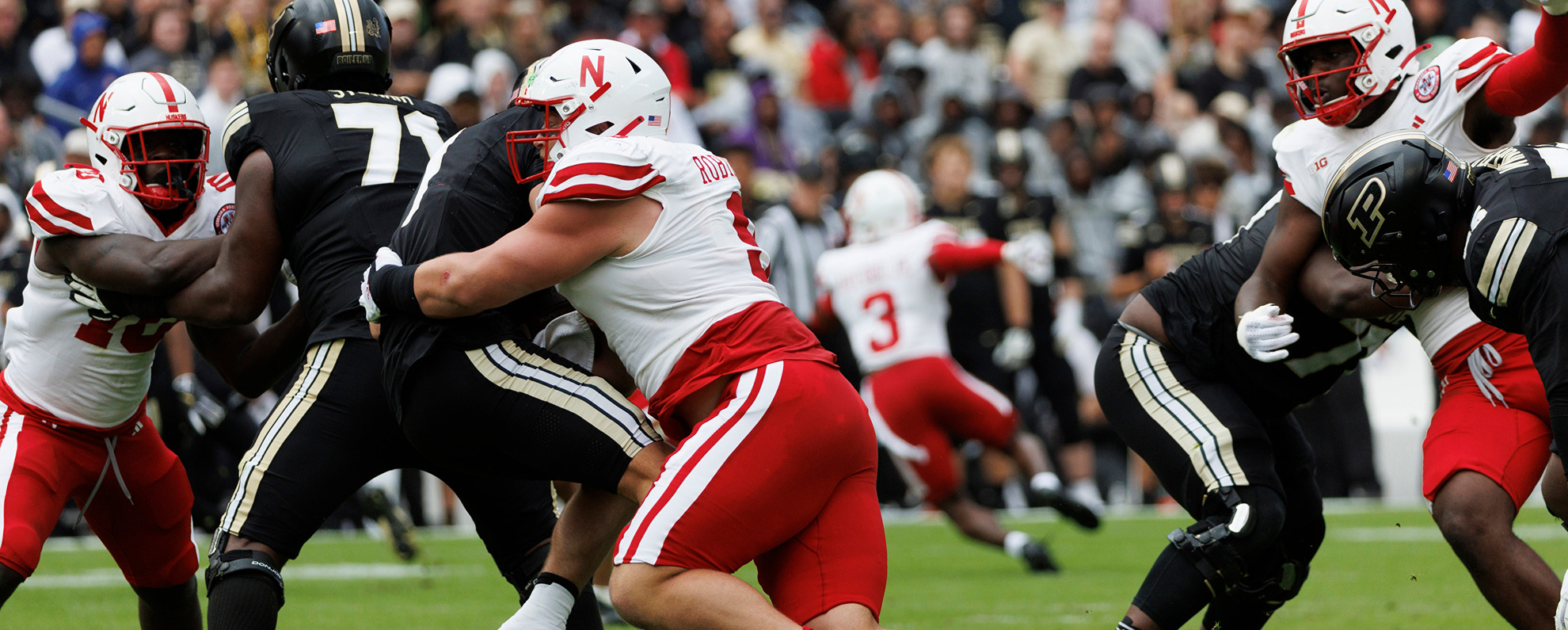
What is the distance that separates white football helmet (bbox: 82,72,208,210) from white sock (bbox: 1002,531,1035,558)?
464cm

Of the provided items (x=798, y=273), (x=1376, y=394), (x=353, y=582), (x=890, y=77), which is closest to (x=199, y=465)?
(x=353, y=582)

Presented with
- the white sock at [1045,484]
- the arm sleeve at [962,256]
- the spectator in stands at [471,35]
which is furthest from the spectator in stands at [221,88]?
the white sock at [1045,484]

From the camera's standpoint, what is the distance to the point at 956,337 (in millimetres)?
11125

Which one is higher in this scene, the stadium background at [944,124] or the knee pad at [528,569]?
the knee pad at [528,569]

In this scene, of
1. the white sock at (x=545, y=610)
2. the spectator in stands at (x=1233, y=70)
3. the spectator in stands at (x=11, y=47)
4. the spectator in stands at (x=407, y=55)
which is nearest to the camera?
the white sock at (x=545, y=610)

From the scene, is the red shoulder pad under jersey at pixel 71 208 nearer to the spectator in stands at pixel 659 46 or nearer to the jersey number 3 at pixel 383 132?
the jersey number 3 at pixel 383 132

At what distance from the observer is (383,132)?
446cm

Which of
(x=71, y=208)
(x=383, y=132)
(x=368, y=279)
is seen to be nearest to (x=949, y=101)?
(x=383, y=132)

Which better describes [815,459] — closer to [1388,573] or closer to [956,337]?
[1388,573]

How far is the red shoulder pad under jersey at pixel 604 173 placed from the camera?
3.63 meters

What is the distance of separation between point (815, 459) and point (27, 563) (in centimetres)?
229

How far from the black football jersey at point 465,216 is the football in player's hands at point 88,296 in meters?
0.99

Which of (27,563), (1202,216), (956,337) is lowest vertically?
(956,337)

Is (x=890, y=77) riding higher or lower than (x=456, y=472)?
lower
